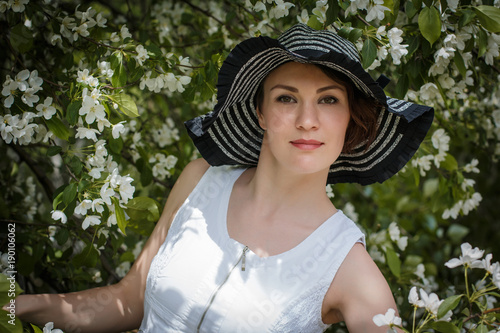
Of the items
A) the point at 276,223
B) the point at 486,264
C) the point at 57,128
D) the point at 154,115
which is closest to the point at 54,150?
the point at 57,128

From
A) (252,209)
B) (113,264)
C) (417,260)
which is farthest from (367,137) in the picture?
(113,264)

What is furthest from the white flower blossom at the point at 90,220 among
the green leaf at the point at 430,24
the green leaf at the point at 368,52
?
the green leaf at the point at 430,24

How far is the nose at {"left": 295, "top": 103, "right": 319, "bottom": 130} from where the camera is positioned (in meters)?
1.71

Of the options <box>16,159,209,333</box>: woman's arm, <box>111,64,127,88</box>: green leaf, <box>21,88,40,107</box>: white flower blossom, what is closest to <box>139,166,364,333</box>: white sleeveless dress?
<box>16,159,209,333</box>: woman's arm

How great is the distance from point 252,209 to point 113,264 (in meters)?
1.08

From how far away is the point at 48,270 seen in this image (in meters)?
2.43

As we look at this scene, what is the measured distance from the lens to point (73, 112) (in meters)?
1.81

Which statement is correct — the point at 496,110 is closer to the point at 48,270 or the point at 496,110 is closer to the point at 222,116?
the point at 222,116

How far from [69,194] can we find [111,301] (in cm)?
47

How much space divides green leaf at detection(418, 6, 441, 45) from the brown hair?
301mm

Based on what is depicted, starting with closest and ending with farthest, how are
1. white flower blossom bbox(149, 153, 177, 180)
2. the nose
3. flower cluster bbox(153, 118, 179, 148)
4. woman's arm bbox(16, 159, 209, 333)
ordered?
1. the nose
2. woman's arm bbox(16, 159, 209, 333)
3. white flower blossom bbox(149, 153, 177, 180)
4. flower cluster bbox(153, 118, 179, 148)

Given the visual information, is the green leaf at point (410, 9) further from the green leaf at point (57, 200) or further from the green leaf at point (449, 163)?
the green leaf at point (57, 200)

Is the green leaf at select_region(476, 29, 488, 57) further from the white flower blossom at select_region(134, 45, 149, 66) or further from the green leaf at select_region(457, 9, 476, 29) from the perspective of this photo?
the white flower blossom at select_region(134, 45, 149, 66)

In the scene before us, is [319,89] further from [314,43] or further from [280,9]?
[280,9]
